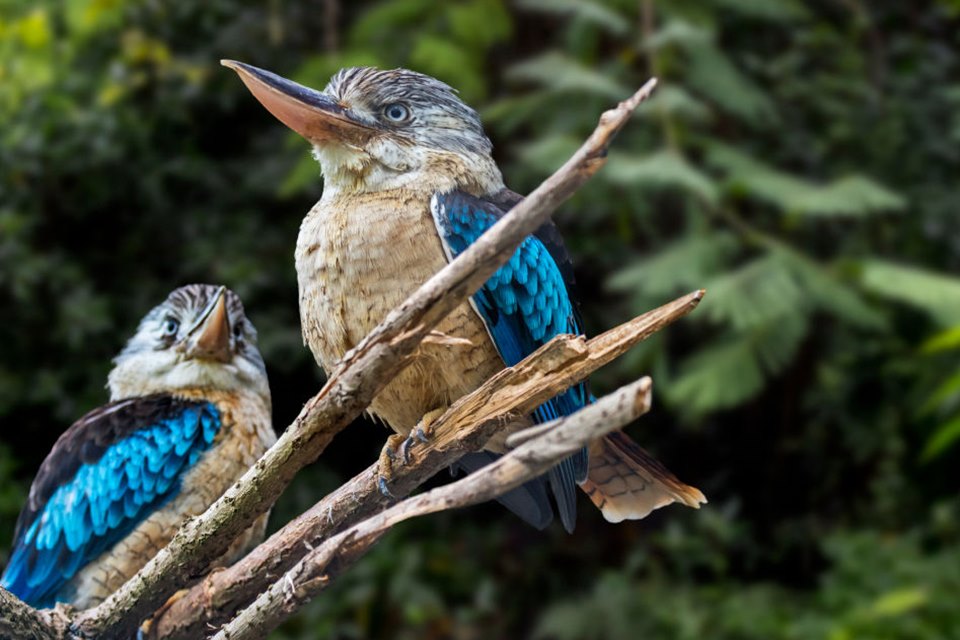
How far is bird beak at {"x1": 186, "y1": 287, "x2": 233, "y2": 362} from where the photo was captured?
2746 millimetres

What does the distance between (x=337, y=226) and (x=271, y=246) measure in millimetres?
2869

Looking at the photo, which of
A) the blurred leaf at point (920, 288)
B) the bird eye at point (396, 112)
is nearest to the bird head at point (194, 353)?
the bird eye at point (396, 112)

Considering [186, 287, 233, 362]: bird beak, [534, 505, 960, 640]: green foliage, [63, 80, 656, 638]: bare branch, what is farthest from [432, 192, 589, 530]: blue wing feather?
[534, 505, 960, 640]: green foliage

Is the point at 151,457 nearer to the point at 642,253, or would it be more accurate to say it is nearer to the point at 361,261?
the point at 361,261

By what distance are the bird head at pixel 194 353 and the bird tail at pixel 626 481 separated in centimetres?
100

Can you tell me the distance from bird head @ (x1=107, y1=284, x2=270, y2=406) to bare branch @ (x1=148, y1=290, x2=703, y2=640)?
2.34ft

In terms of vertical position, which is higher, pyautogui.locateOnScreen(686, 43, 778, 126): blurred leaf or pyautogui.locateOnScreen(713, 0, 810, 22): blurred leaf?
pyautogui.locateOnScreen(713, 0, 810, 22): blurred leaf

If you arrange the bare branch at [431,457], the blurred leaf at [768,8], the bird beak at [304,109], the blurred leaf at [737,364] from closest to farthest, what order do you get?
the bare branch at [431,457], the bird beak at [304,109], the blurred leaf at [737,364], the blurred leaf at [768,8]

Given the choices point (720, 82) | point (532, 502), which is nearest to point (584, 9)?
point (720, 82)

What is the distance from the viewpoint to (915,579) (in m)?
4.94

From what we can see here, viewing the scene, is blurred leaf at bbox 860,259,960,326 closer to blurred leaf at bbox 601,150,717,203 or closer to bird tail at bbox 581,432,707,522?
blurred leaf at bbox 601,150,717,203

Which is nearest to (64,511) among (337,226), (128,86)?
(337,226)

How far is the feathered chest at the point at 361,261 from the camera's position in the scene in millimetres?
2092

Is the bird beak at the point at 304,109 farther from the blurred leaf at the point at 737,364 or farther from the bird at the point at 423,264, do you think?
the blurred leaf at the point at 737,364
